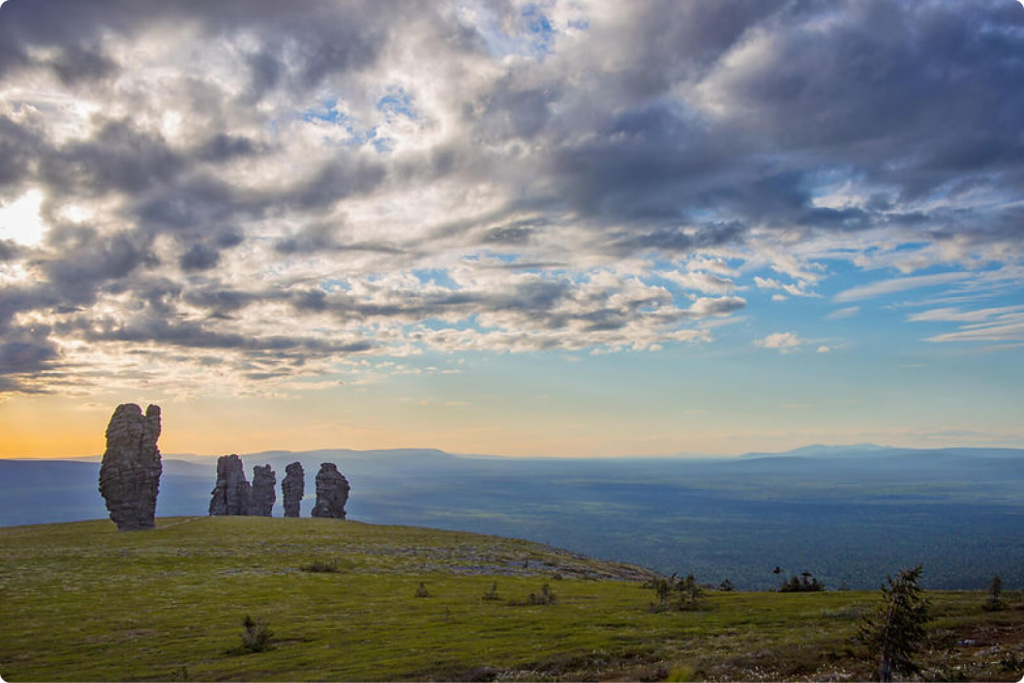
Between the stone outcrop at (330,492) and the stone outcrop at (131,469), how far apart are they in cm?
3179

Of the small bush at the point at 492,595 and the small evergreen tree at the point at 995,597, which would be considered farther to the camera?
the small bush at the point at 492,595

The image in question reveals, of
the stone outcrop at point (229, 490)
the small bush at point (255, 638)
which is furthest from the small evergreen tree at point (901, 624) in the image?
the stone outcrop at point (229, 490)

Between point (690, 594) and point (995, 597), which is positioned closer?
point (995, 597)

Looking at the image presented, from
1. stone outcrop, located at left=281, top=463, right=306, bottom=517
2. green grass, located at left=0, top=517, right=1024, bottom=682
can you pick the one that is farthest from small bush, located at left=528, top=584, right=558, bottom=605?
stone outcrop, located at left=281, top=463, right=306, bottom=517

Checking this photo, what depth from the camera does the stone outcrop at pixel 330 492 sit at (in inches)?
4715

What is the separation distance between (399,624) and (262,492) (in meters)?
112

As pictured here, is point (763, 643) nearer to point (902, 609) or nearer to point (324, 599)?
point (902, 609)

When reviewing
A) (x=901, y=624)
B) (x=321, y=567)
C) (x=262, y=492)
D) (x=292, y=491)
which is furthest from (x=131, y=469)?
(x=901, y=624)

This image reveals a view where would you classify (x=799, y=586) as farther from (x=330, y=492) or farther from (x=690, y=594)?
(x=330, y=492)

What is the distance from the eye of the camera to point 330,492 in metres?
120

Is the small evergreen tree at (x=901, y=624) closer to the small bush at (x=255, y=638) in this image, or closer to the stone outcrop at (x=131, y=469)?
the small bush at (x=255, y=638)

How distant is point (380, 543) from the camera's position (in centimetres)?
7719

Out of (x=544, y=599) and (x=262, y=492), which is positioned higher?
(x=262, y=492)

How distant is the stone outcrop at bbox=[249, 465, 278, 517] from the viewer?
135625 mm
